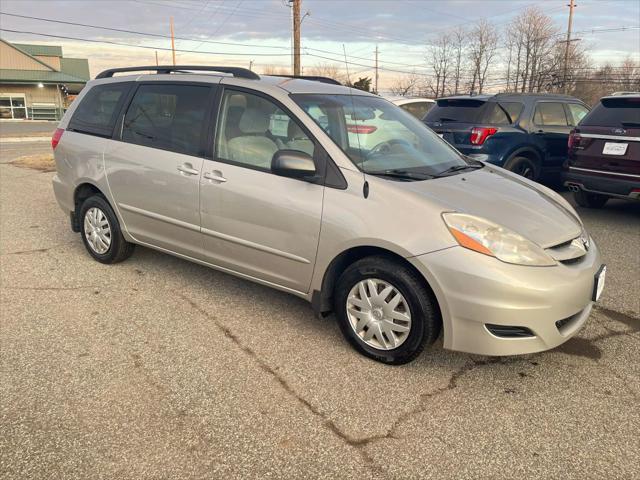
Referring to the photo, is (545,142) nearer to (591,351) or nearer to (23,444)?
(591,351)

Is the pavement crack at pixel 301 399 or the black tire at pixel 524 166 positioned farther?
the black tire at pixel 524 166

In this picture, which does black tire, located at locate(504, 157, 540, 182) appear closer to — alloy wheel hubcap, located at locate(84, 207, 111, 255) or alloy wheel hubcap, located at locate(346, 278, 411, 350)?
alloy wheel hubcap, located at locate(346, 278, 411, 350)

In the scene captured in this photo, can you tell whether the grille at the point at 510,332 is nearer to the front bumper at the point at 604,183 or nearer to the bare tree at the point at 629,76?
the front bumper at the point at 604,183

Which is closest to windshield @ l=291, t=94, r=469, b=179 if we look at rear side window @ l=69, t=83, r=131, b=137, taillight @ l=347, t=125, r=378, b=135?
taillight @ l=347, t=125, r=378, b=135

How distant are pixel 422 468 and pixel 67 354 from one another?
2.36 metres

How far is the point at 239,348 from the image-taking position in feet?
11.5

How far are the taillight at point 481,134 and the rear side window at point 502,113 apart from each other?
0.16m

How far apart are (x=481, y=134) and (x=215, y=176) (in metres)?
5.00

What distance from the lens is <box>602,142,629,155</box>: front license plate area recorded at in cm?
656

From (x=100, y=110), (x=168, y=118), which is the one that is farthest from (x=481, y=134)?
(x=100, y=110)

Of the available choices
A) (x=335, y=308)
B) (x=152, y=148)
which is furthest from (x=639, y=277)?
(x=152, y=148)

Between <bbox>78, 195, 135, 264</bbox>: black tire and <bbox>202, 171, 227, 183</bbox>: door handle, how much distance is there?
1.38 m

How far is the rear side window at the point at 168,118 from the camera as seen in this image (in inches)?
162

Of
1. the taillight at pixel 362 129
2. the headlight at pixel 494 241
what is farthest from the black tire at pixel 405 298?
the taillight at pixel 362 129
